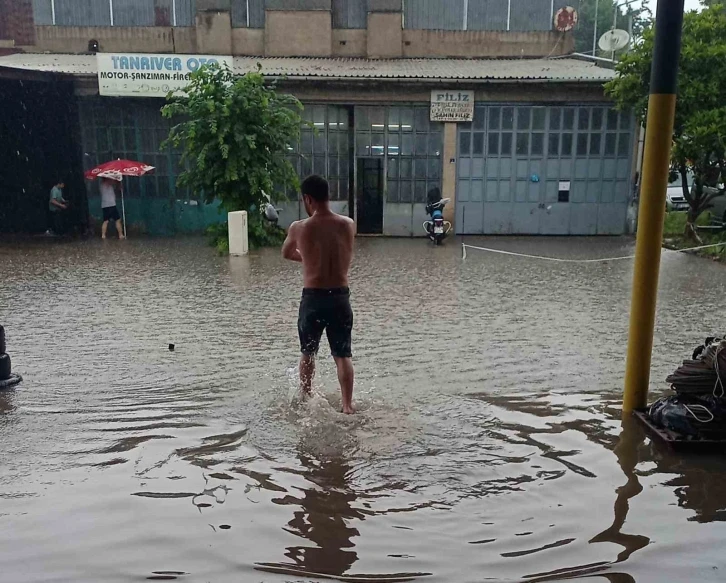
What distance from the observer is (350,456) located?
14.4ft

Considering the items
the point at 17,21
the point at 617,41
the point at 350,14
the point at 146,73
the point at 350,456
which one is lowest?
the point at 350,456

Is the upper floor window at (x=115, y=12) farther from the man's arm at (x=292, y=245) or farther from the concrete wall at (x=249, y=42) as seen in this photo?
the man's arm at (x=292, y=245)

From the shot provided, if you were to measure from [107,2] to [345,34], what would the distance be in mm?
7116

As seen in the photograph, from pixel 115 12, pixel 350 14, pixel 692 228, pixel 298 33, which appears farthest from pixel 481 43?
pixel 115 12

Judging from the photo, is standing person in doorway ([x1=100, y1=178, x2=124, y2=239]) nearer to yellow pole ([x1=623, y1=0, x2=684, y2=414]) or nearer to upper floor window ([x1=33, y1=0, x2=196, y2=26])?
upper floor window ([x1=33, y1=0, x2=196, y2=26])

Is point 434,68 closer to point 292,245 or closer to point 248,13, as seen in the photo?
point 248,13

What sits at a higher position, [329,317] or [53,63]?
[53,63]

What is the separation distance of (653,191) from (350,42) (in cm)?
1729

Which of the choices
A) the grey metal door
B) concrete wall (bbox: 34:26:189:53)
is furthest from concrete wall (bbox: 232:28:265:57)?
the grey metal door

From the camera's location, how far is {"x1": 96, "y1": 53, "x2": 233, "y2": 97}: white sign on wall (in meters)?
17.0

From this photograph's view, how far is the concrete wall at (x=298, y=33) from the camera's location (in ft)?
66.5

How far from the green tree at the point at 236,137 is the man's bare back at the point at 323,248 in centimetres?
1009

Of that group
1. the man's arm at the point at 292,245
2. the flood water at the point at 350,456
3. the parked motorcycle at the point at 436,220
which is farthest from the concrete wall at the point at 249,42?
the man's arm at the point at 292,245

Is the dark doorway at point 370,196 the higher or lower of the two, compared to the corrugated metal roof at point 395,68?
lower
